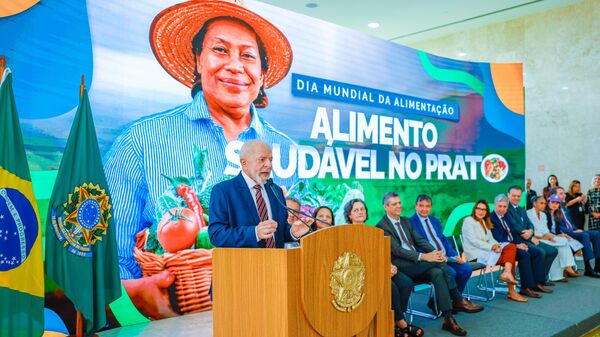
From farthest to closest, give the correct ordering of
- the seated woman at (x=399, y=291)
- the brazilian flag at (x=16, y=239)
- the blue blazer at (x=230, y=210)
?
the seated woman at (x=399, y=291)
the brazilian flag at (x=16, y=239)
the blue blazer at (x=230, y=210)

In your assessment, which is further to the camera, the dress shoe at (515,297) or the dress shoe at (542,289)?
the dress shoe at (542,289)

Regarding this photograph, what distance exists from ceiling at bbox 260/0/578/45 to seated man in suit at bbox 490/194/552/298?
16.4ft

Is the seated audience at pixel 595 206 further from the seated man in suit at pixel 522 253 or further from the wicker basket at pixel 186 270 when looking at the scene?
the wicker basket at pixel 186 270

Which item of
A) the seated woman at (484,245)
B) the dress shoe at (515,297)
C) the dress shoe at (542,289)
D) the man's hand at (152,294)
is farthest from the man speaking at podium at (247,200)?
the dress shoe at (542,289)

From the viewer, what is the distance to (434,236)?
4.70m

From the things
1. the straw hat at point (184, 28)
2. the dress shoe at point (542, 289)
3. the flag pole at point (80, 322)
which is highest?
the straw hat at point (184, 28)

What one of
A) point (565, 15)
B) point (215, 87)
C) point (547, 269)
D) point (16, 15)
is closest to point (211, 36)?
point (215, 87)

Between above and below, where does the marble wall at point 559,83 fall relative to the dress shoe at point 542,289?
above

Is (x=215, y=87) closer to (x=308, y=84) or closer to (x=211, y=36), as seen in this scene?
(x=211, y=36)

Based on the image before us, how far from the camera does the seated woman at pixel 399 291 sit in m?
3.66

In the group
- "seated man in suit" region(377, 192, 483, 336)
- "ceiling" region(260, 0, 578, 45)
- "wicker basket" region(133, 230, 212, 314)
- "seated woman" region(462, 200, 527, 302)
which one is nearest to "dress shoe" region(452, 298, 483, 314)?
"seated man in suit" region(377, 192, 483, 336)

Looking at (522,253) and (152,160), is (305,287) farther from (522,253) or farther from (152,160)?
(522,253)

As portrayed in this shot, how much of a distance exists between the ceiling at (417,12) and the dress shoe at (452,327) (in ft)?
21.4

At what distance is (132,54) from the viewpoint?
12.9 ft
